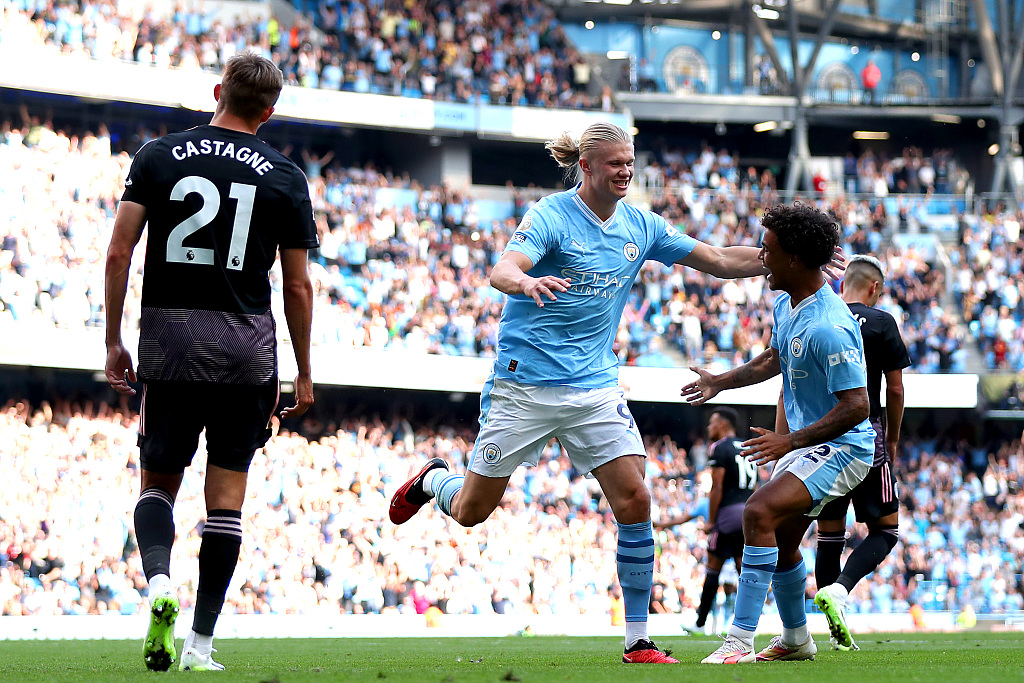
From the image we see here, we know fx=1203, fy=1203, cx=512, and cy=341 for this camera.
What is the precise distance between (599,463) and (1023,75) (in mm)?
33575

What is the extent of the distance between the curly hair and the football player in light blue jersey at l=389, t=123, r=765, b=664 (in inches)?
27.8

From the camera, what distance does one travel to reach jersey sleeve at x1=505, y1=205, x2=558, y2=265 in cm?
546

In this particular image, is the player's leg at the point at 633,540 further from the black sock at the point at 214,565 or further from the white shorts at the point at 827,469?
the black sock at the point at 214,565

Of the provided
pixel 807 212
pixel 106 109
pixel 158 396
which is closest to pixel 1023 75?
pixel 106 109

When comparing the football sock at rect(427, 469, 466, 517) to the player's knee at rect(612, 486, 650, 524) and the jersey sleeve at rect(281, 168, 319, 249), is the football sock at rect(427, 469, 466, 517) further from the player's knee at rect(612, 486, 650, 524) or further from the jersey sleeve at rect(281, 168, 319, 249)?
the jersey sleeve at rect(281, 168, 319, 249)

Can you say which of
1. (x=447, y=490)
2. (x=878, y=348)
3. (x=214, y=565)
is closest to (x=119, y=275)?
(x=214, y=565)

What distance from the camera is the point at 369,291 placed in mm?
21141

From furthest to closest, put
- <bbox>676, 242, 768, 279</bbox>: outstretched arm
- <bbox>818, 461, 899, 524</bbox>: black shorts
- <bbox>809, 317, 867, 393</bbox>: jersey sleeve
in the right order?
<bbox>818, 461, 899, 524</bbox>: black shorts → <bbox>676, 242, 768, 279</bbox>: outstretched arm → <bbox>809, 317, 867, 393</bbox>: jersey sleeve

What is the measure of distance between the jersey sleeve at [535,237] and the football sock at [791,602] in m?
1.96

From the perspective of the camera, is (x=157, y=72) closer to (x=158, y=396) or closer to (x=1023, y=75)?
(x=158, y=396)

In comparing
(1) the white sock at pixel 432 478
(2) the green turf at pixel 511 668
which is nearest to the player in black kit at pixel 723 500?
(2) the green turf at pixel 511 668

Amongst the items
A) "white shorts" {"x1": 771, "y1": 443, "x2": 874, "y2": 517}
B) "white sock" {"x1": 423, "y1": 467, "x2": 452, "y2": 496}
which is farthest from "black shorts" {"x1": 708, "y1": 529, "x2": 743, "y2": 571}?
"white shorts" {"x1": 771, "y1": 443, "x2": 874, "y2": 517}

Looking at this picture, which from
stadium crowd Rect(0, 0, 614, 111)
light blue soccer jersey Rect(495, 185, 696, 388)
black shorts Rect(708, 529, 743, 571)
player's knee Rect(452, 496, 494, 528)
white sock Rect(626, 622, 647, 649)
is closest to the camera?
white sock Rect(626, 622, 647, 649)

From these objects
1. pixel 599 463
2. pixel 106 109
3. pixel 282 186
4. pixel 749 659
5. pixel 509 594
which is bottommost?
pixel 509 594
